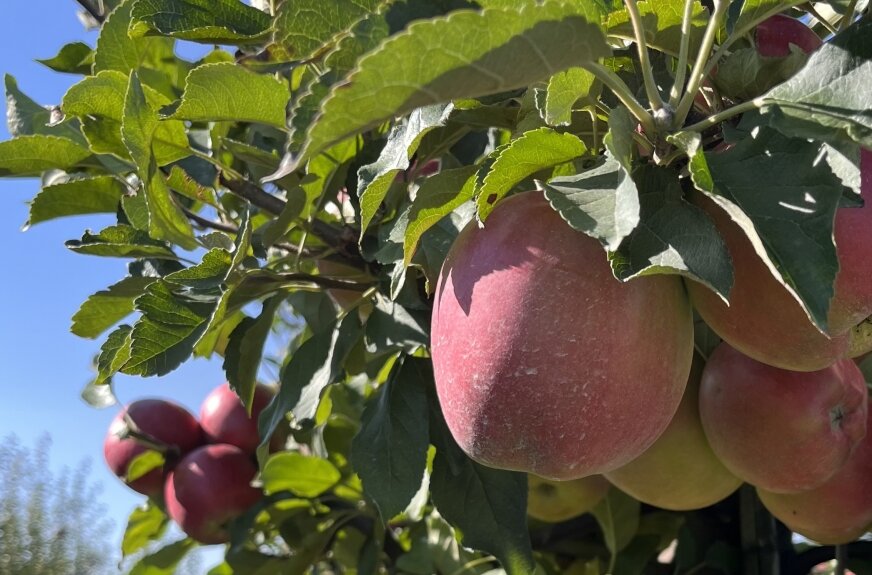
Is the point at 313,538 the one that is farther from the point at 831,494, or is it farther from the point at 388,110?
the point at 388,110

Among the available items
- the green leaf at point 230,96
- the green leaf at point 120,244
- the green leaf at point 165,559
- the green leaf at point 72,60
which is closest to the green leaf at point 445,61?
the green leaf at point 230,96

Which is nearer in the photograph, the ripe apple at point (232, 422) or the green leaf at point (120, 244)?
the green leaf at point (120, 244)

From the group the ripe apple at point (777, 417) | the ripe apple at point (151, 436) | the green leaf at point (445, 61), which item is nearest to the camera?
the green leaf at point (445, 61)

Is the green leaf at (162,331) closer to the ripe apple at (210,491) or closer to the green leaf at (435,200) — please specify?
the green leaf at (435,200)

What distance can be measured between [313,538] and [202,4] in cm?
76

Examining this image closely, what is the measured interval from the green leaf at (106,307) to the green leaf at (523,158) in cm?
36

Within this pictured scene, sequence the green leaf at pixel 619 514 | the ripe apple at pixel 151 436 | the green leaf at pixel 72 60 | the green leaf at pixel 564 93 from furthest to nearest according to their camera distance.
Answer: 1. the ripe apple at pixel 151 436
2. the green leaf at pixel 619 514
3. the green leaf at pixel 72 60
4. the green leaf at pixel 564 93

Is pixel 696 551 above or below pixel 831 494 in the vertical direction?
below

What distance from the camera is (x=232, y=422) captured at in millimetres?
1270

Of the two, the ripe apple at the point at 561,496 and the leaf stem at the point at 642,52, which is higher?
the leaf stem at the point at 642,52

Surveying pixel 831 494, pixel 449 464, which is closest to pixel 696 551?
pixel 831 494

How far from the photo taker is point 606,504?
0.99 m

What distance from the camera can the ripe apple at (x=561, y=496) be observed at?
932 mm

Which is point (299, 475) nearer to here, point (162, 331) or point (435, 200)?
point (162, 331)
